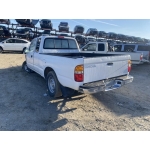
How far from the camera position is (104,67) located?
3.44 meters

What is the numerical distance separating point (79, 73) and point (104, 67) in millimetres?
786

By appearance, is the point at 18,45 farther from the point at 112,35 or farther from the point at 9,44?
the point at 112,35

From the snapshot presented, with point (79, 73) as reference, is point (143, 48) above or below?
above

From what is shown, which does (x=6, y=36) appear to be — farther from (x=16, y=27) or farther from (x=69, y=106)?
(x=69, y=106)

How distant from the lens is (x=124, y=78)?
3.90m

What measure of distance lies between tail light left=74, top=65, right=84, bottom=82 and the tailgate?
3.9 inches

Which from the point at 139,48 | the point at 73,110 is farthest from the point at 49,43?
the point at 139,48

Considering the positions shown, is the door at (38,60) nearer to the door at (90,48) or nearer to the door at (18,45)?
the door at (90,48)

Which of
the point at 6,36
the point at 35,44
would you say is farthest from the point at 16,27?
the point at 35,44

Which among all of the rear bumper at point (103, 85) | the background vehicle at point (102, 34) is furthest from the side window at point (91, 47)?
the background vehicle at point (102, 34)

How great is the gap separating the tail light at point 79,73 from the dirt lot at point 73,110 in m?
0.95

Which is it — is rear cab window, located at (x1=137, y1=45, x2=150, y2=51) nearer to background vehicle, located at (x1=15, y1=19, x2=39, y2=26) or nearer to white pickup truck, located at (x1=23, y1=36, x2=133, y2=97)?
white pickup truck, located at (x1=23, y1=36, x2=133, y2=97)

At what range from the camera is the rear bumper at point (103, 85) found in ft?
10.0

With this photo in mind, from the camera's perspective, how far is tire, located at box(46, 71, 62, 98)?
3.86 m
